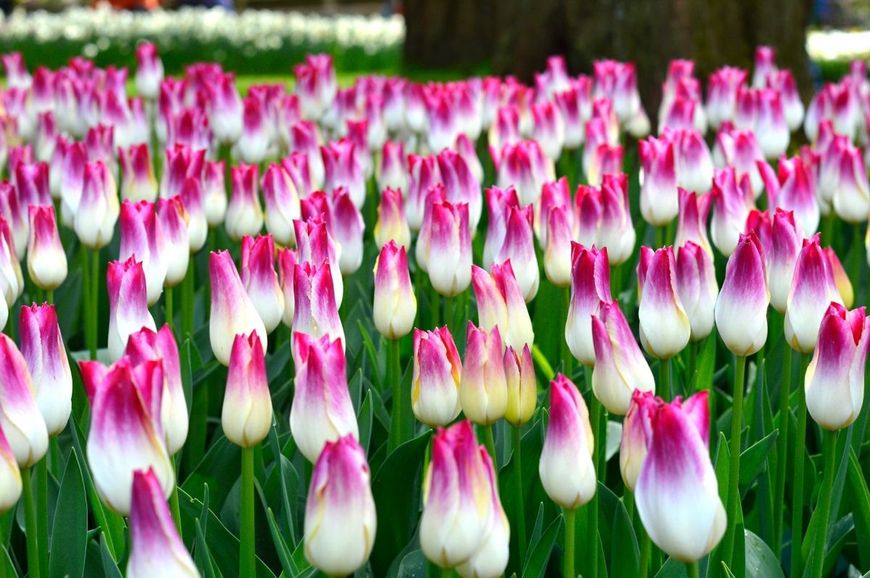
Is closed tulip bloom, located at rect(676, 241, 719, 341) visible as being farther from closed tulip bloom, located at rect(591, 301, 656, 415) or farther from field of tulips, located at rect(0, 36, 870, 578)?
closed tulip bloom, located at rect(591, 301, 656, 415)

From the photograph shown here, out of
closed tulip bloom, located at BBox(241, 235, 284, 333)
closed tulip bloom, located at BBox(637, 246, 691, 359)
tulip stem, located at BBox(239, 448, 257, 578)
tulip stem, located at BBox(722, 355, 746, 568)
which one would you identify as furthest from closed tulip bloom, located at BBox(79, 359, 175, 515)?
tulip stem, located at BBox(722, 355, 746, 568)

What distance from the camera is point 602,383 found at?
1.78 metres

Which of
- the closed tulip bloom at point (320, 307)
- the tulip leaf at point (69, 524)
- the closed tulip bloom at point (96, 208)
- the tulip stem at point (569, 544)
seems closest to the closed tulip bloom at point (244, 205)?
the closed tulip bloom at point (96, 208)

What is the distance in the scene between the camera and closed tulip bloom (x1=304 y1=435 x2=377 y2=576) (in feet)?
4.45

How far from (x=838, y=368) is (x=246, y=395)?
2.70ft

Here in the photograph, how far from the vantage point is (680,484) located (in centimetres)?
140

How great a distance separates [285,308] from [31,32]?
13.3 metres

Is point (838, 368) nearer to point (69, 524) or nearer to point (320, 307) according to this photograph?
point (320, 307)

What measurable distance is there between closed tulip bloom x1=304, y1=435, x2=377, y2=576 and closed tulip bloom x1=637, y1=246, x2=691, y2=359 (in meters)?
0.72

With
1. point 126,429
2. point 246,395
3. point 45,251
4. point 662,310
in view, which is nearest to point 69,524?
point 246,395

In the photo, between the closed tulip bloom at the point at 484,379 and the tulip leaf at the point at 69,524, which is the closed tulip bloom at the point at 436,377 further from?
the tulip leaf at the point at 69,524

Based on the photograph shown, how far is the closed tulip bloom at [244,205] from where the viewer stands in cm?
299

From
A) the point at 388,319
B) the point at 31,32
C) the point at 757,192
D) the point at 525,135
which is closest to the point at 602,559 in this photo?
the point at 388,319

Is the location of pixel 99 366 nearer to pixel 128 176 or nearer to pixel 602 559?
pixel 602 559
